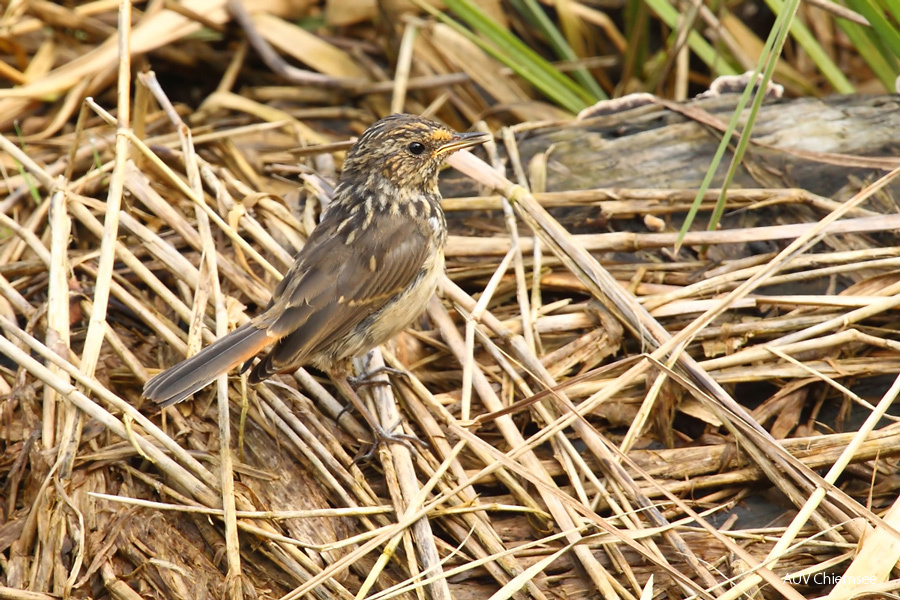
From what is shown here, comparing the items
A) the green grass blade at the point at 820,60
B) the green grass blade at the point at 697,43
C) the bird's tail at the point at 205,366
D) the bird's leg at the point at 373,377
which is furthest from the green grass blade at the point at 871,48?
the bird's tail at the point at 205,366

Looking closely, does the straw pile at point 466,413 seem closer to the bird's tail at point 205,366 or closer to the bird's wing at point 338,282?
the bird's tail at point 205,366

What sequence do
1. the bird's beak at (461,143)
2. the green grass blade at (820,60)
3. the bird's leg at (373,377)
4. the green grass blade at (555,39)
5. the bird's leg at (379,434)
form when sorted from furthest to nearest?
the green grass blade at (555,39) < the green grass blade at (820,60) < the bird's beak at (461,143) < the bird's leg at (373,377) < the bird's leg at (379,434)

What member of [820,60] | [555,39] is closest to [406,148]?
[555,39]

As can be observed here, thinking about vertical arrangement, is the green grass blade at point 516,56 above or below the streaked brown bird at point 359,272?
above

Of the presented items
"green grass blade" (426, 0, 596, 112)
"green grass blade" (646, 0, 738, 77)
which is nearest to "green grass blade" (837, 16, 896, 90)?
"green grass blade" (646, 0, 738, 77)

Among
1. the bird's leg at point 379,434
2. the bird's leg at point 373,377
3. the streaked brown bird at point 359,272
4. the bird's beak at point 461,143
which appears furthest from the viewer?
the bird's beak at point 461,143

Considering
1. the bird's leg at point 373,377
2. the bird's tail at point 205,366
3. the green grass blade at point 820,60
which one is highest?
the green grass blade at point 820,60

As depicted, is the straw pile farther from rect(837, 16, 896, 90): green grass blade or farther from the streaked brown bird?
rect(837, 16, 896, 90): green grass blade

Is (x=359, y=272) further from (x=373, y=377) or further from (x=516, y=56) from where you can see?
(x=516, y=56)
